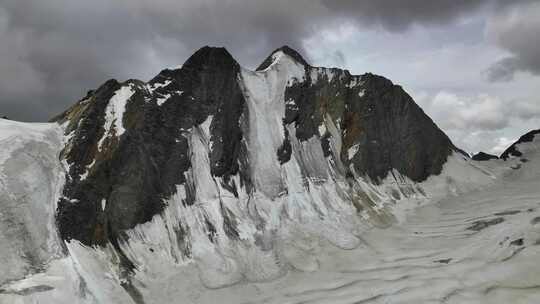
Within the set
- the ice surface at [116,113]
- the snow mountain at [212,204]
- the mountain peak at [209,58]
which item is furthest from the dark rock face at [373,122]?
the ice surface at [116,113]

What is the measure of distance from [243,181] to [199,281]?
9019 mm

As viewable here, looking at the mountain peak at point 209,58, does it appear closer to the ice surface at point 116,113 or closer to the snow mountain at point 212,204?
the snow mountain at point 212,204

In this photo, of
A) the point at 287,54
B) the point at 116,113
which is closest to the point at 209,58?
the point at 116,113

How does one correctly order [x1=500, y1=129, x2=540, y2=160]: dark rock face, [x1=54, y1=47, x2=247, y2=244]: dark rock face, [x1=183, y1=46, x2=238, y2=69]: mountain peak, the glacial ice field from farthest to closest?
[x1=500, y1=129, x2=540, y2=160]: dark rock face → [x1=183, y1=46, x2=238, y2=69]: mountain peak → [x1=54, y1=47, x2=247, y2=244]: dark rock face → the glacial ice field

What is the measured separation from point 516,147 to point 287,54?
43215 mm

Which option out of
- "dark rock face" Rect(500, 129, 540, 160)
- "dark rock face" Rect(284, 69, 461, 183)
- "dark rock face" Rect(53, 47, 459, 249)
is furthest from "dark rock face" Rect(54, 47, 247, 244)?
"dark rock face" Rect(500, 129, 540, 160)

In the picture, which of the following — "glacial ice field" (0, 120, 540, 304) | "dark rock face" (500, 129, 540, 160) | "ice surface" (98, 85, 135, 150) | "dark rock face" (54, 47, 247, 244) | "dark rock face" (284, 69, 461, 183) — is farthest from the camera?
"dark rock face" (500, 129, 540, 160)

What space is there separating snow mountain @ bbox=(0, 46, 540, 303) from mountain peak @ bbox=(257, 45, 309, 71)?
0.17 meters

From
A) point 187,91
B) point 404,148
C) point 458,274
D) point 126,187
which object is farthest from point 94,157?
point 404,148

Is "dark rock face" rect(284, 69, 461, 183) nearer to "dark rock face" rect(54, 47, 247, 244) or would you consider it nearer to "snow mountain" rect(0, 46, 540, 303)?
"snow mountain" rect(0, 46, 540, 303)

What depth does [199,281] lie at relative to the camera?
2416 cm

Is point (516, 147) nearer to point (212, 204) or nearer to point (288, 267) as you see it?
point (288, 267)

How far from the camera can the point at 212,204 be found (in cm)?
2878

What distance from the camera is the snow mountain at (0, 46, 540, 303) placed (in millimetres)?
21406
